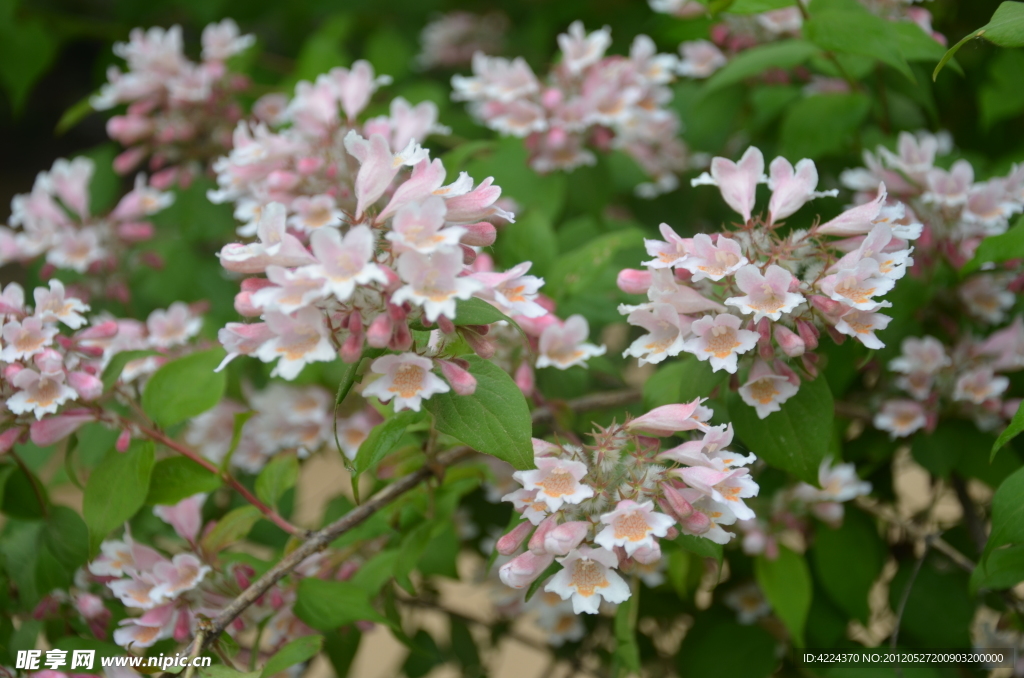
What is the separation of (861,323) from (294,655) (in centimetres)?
79

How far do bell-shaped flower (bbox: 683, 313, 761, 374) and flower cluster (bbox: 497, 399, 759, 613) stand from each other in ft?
0.19

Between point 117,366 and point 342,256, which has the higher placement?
point 342,256

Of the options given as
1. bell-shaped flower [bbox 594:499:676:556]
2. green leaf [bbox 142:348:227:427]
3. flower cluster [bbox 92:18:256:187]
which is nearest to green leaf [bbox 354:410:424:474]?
bell-shaped flower [bbox 594:499:676:556]

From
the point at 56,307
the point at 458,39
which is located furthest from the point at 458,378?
the point at 458,39

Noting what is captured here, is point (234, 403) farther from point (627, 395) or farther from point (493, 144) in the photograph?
point (627, 395)

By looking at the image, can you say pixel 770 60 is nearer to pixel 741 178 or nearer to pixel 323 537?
pixel 741 178

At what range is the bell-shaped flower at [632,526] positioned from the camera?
827mm

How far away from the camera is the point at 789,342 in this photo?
3.00 feet

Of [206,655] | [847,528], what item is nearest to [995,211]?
[847,528]

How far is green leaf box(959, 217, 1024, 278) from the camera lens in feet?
3.57

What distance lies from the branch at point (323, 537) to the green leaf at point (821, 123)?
2.12 feet

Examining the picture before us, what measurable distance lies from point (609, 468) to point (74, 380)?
0.73 m

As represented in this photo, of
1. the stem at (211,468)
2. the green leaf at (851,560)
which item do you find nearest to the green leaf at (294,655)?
the stem at (211,468)

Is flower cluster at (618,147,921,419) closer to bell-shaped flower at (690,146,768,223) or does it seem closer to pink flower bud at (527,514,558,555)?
bell-shaped flower at (690,146,768,223)
